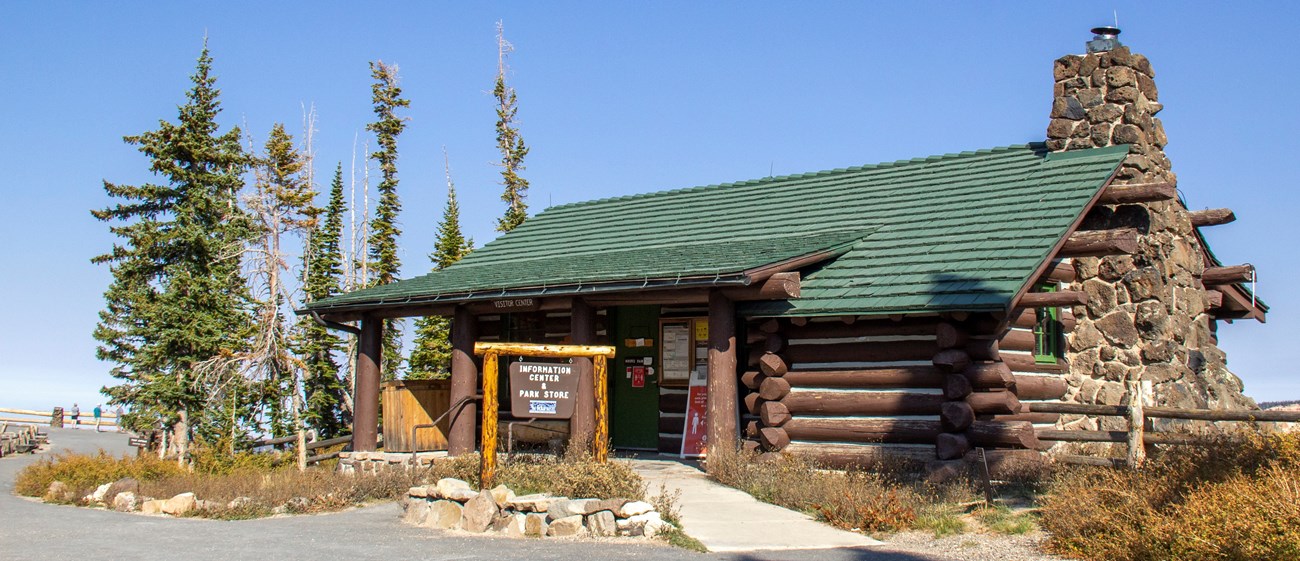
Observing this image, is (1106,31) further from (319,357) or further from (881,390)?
(319,357)

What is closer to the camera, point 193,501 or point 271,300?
point 193,501

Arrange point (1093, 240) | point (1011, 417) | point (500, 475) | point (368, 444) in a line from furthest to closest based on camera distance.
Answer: point (368, 444)
point (1093, 240)
point (1011, 417)
point (500, 475)

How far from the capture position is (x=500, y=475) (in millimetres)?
12164

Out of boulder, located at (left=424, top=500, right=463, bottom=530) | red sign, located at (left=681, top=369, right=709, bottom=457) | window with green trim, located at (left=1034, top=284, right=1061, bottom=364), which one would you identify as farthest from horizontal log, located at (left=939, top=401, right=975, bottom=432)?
boulder, located at (left=424, top=500, right=463, bottom=530)

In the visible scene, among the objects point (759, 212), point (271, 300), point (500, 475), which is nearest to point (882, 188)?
point (759, 212)

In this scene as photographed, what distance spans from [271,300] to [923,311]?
20563 mm

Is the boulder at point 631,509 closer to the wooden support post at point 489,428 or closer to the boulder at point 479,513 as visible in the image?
the boulder at point 479,513

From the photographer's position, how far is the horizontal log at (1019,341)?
14.5 meters

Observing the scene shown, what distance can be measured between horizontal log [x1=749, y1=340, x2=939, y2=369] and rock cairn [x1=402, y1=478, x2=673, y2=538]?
15.6 ft

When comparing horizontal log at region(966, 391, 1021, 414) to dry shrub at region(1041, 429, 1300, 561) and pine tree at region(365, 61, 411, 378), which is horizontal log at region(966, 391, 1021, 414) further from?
pine tree at region(365, 61, 411, 378)

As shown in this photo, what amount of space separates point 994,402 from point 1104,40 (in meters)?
7.37

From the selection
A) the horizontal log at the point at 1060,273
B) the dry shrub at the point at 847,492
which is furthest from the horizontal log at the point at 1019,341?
the dry shrub at the point at 847,492

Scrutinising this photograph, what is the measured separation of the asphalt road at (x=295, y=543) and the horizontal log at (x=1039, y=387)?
5.64 metres

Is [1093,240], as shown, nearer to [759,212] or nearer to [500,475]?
[759,212]
